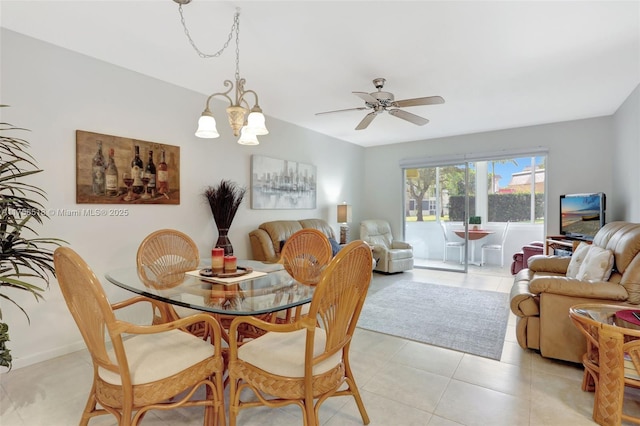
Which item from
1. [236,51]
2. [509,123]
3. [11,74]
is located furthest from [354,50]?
[509,123]

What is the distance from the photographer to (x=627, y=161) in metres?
3.86

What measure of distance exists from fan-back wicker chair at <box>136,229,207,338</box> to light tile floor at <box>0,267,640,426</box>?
0.61 meters

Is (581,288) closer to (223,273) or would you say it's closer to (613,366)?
(613,366)

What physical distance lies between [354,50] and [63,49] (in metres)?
2.41

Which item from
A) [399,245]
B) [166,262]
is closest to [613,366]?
[166,262]

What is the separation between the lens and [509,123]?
5086 mm

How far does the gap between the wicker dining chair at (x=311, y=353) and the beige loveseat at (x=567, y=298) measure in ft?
5.64

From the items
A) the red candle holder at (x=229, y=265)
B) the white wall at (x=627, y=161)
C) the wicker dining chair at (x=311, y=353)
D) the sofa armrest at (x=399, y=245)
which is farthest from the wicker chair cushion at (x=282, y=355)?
the sofa armrest at (x=399, y=245)

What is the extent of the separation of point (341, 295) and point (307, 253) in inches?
46.5

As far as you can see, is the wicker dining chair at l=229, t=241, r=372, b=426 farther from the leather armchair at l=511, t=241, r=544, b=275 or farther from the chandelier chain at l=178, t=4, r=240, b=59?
the leather armchair at l=511, t=241, r=544, b=275

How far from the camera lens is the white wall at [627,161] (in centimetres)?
350

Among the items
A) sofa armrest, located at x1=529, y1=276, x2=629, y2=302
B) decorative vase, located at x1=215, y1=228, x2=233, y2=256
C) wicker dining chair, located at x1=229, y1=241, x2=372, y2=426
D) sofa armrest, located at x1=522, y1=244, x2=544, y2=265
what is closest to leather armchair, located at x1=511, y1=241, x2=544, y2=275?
sofa armrest, located at x1=522, y1=244, x2=544, y2=265

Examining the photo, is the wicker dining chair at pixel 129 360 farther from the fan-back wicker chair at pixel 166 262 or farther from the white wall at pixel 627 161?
the white wall at pixel 627 161

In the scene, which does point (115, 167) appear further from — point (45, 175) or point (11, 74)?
point (11, 74)
